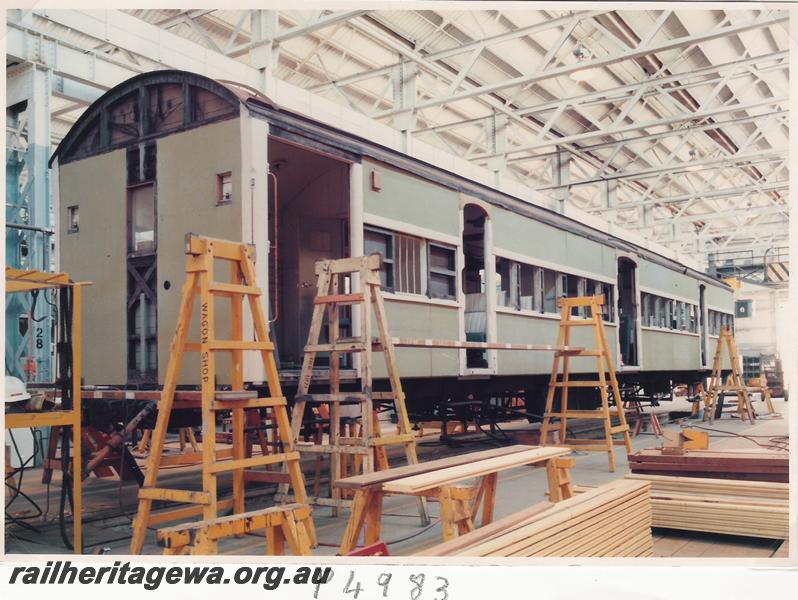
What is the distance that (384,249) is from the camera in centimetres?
688

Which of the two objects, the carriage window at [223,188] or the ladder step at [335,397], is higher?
the carriage window at [223,188]

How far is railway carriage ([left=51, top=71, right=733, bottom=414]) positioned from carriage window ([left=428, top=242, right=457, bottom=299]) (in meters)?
0.02

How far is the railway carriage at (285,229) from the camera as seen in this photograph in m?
5.81

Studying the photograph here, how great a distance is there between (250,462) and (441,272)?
11.9 ft

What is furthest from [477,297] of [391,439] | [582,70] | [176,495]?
Result: [176,495]

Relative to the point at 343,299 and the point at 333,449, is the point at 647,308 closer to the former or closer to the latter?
the point at 343,299

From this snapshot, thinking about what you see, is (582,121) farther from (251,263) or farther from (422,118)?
(251,263)

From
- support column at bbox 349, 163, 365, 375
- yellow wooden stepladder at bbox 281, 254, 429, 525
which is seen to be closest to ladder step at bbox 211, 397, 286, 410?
yellow wooden stepladder at bbox 281, 254, 429, 525

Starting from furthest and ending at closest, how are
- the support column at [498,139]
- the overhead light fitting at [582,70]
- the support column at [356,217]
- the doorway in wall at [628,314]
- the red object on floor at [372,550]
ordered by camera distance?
the doorway in wall at [628,314]
the support column at [498,139]
the overhead light fitting at [582,70]
the support column at [356,217]
the red object on floor at [372,550]

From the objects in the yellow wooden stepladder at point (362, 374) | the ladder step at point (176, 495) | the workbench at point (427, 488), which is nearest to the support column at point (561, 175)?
the yellow wooden stepladder at point (362, 374)


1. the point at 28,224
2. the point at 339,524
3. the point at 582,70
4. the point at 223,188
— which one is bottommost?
the point at 339,524

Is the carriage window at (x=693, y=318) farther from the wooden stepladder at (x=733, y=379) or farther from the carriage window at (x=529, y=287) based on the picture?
the carriage window at (x=529, y=287)

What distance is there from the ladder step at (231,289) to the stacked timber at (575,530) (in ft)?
5.68

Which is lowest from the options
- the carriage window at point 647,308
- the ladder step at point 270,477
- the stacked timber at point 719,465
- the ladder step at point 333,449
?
the stacked timber at point 719,465
